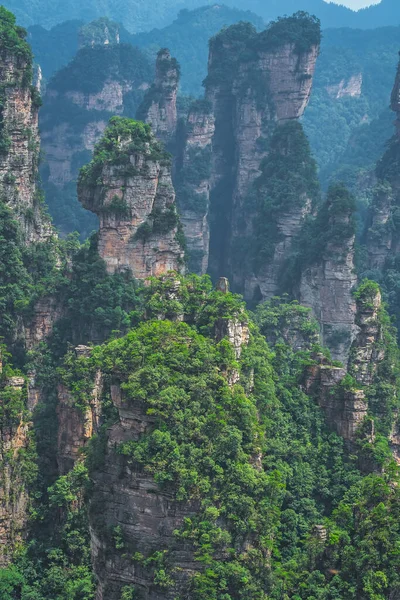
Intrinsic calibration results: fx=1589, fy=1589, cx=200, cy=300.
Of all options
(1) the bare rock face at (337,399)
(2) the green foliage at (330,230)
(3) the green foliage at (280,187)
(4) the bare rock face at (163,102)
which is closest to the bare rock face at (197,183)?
(4) the bare rock face at (163,102)

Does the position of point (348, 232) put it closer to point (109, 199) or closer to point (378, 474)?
point (109, 199)

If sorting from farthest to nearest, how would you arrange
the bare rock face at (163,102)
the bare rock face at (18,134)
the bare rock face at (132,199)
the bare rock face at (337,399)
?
the bare rock face at (163,102) < the bare rock face at (18,134) < the bare rock face at (132,199) < the bare rock face at (337,399)

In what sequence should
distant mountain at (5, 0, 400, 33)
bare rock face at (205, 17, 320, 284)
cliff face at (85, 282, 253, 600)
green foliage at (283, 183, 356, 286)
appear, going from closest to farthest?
cliff face at (85, 282, 253, 600)
green foliage at (283, 183, 356, 286)
bare rock face at (205, 17, 320, 284)
distant mountain at (5, 0, 400, 33)

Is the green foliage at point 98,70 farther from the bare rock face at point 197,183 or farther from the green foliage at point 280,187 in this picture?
the green foliage at point 280,187

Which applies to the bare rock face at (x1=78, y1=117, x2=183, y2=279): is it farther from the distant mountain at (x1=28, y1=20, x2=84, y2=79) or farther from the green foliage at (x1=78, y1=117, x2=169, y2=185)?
the distant mountain at (x1=28, y1=20, x2=84, y2=79)

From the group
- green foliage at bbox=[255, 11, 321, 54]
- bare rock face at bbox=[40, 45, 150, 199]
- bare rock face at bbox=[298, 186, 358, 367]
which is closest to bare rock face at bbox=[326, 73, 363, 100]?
bare rock face at bbox=[40, 45, 150, 199]

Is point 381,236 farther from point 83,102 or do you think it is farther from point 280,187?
point 83,102
